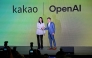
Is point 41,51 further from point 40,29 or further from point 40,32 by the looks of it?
point 40,29

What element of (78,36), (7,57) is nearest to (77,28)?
(78,36)

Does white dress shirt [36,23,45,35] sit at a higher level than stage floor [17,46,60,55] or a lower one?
higher

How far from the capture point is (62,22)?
814 cm

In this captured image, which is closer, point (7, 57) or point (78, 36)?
point (7, 57)

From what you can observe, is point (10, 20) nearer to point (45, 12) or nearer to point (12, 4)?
point (12, 4)

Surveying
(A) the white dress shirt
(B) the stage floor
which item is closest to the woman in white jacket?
(A) the white dress shirt

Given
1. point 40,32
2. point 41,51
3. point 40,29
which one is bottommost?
point 41,51

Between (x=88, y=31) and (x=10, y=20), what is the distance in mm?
2981

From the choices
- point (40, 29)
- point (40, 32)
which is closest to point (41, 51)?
point (40, 32)

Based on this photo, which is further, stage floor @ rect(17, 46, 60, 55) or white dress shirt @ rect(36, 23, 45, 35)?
white dress shirt @ rect(36, 23, 45, 35)

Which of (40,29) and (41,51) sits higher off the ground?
(40,29)

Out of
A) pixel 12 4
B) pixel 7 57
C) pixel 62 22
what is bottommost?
pixel 7 57

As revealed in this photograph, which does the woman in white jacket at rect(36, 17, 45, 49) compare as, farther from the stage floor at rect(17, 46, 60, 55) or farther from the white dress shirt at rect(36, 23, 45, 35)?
the stage floor at rect(17, 46, 60, 55)

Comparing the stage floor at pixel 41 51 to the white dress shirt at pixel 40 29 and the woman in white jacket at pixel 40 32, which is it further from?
the white dress shirt at pixel 40 29
